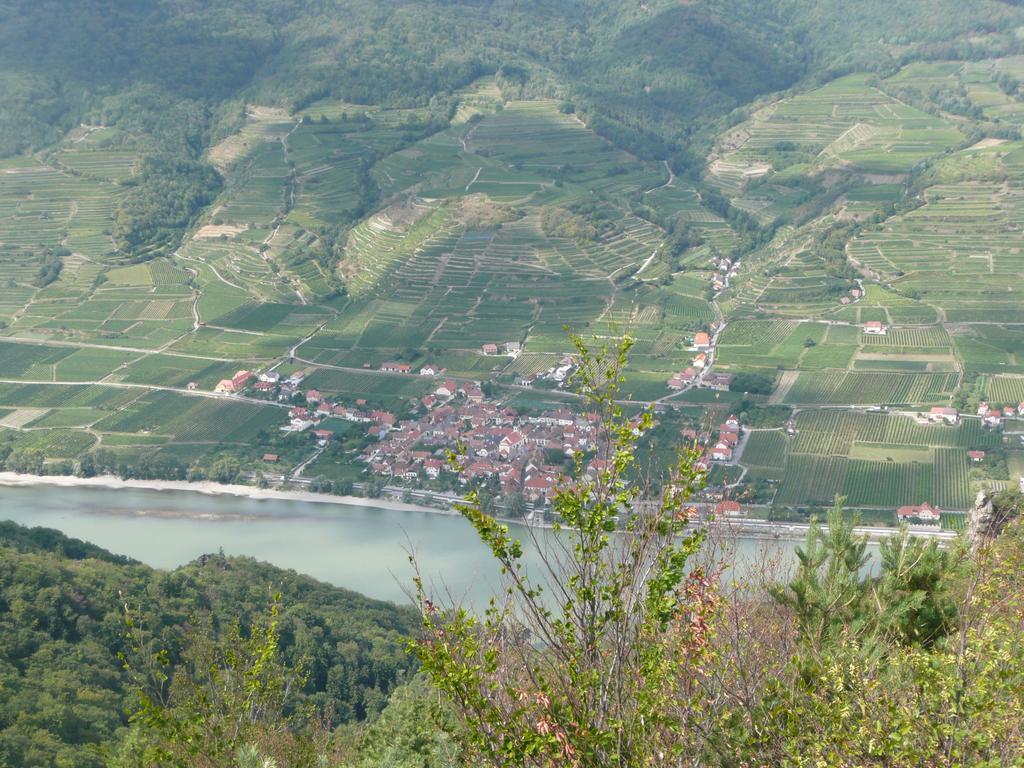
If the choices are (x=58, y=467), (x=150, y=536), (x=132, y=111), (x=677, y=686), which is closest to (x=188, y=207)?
(x=132, y=111)

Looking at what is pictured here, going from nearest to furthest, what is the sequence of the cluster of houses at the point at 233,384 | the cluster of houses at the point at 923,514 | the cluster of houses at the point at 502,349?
the cluster of houses at the point at 923,514, the cluster of houses at the point at 233,384, the cluster of houses at the point at 502,349

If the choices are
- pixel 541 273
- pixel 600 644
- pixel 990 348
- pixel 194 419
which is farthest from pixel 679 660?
pixel 541 273

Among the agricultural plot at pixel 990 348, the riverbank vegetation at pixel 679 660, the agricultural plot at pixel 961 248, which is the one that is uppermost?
the riverbank vegetation at pixel 679 660

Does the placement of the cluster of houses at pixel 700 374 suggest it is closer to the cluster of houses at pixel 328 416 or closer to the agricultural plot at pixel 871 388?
the agricultural plot at pixel 871 388

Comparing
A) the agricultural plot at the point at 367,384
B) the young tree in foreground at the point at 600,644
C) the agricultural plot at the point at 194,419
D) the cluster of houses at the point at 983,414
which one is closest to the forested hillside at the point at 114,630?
the young tree in foreground at the point at 600,644

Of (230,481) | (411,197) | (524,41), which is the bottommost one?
(230,481)

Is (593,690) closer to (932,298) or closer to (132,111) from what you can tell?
(932,298)

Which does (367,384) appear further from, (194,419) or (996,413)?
(996,413)
